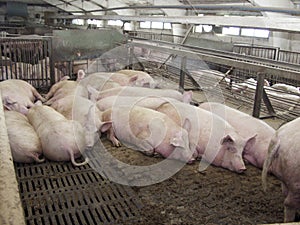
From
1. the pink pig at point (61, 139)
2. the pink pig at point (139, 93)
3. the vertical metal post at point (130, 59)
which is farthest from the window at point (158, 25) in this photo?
the pink pig at point (61, 139)

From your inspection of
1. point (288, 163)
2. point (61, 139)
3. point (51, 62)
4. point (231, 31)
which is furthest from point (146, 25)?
point (288, 163)

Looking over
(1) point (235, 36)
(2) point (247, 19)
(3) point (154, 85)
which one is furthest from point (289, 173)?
(1) point (235, 36)

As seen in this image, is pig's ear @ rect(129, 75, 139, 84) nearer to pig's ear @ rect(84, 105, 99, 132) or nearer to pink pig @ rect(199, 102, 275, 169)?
pig's ear @ rect(84, 105, 99, 132)

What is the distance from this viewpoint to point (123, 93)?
3760mm

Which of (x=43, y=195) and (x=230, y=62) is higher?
(x=230, y=62)

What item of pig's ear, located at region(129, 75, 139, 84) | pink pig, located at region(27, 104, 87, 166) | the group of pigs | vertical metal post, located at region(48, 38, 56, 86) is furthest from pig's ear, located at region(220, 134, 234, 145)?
vertical metal post, located at region(48, 38, 56, 86)

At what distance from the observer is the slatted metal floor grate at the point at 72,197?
75.3 inches

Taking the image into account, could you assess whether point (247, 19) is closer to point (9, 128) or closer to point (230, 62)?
point (230, 62)

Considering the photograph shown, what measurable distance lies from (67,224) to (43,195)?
37 centimetres

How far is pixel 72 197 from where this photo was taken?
214cm

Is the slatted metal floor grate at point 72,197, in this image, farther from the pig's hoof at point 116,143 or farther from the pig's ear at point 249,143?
the pig's ear at point 249,143

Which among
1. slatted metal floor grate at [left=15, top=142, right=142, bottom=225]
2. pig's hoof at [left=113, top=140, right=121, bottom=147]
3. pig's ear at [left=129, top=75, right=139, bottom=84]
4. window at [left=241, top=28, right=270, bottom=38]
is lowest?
slatted metal floor grate at [left=15, top=142, right=142, bottom=225]

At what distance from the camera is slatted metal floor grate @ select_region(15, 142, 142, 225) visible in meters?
1.91

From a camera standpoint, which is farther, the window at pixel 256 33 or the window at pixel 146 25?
the window at pixel 146 25
